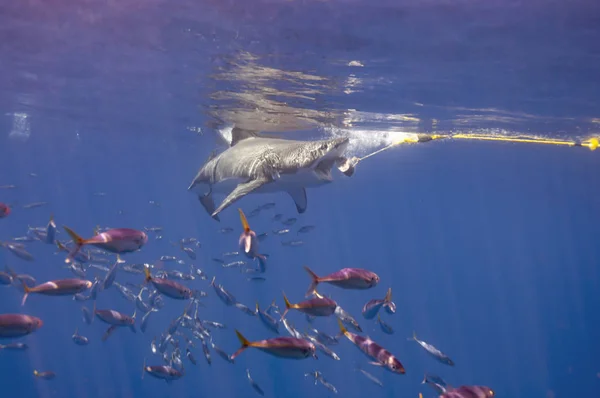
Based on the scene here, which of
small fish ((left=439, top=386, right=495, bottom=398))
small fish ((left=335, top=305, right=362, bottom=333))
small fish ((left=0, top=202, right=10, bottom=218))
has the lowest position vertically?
small fish ((left=335, top=305, right=362, bottom=333))

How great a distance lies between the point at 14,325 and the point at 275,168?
4768mm

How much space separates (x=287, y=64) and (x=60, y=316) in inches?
1730

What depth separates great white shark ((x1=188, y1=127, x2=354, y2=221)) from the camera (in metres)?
7.66

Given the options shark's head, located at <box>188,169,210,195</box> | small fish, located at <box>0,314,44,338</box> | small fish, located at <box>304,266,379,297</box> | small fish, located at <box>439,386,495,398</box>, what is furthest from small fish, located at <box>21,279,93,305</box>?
small fish, located at <box>439,386,495,398</box>

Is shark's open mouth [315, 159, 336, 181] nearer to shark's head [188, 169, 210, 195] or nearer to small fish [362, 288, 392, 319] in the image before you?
small fish [362, 288, 392, 319]

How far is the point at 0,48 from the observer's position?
14.2 metres

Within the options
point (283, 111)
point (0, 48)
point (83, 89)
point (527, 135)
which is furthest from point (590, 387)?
point (0, 48)

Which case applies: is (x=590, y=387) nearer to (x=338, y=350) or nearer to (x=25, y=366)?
(x=338, y=350)

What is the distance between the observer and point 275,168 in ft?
27.9

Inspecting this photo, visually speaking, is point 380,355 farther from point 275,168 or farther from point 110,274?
point 110,274

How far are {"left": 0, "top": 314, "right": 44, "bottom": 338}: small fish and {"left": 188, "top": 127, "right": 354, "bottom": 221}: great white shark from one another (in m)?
2.98

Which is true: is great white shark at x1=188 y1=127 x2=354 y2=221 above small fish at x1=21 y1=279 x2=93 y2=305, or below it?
above

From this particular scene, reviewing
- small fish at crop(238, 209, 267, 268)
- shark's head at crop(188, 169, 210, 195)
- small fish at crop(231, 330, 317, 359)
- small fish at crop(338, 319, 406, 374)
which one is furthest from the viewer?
shark's head at crop(188, 169, 210, 195)

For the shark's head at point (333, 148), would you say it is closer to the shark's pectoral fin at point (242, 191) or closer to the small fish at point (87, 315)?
the shark's pectoral fin at point (242, 191)
